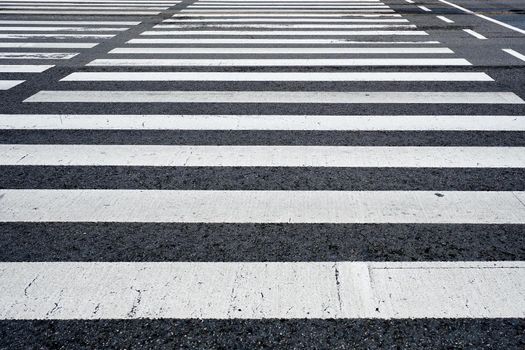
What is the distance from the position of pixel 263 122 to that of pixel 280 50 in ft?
12.8

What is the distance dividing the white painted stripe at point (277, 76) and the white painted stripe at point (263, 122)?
5.29 ft

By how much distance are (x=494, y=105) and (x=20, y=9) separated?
1281 centimetres

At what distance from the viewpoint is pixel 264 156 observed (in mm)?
4777

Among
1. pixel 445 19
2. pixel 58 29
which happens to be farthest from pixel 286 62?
pixel 445 19

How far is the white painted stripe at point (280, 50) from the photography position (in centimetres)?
896

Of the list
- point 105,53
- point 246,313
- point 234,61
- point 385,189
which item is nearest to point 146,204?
point 246,313

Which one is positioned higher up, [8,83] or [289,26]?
[8,83]

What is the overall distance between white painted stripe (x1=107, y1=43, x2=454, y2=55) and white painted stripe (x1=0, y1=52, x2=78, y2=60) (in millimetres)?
770

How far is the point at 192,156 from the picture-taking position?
4.77 metres

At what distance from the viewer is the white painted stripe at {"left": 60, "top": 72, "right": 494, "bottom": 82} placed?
7.25m

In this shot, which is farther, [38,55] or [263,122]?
[38,55]

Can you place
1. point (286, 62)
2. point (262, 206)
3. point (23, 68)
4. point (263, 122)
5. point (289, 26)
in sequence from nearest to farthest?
point (262, 206) → point (263, 122) → point (23, 68) → point (286, 62) → point (289, 26)

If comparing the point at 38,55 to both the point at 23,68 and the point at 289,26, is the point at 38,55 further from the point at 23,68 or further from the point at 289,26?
the point at 289,26

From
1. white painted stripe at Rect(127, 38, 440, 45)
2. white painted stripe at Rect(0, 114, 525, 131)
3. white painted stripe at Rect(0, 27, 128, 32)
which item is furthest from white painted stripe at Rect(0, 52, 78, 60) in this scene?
white painted stripe at Rect(0, 114, 525, 131)
